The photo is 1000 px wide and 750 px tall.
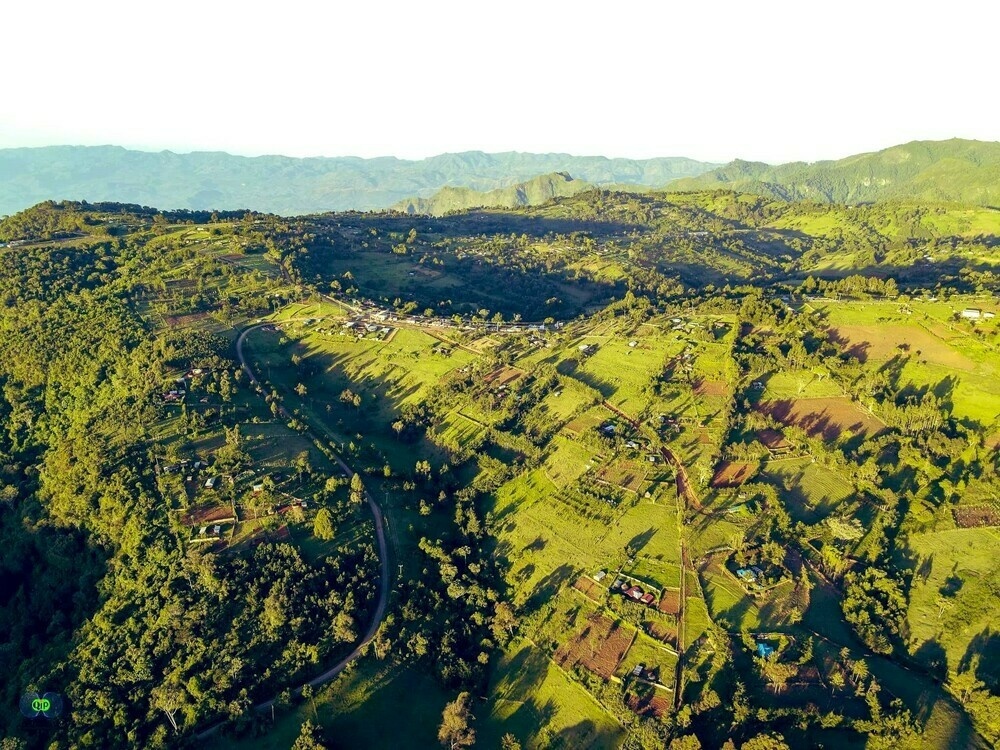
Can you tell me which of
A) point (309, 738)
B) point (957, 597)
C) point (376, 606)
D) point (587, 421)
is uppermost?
point (587, 421)

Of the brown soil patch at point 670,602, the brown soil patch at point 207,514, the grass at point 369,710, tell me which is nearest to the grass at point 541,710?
the grass at point 369,710

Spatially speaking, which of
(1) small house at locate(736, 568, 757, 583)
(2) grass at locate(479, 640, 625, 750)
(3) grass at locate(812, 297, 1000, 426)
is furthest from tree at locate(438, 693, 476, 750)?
(3) grass at locate(812, 297, 1000, 426)

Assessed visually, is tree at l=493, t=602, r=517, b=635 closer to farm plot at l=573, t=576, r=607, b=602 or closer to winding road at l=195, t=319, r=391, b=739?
farm plot at l=573, t=576, r=607, b=602

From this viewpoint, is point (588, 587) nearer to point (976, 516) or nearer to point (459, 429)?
point (459, 429)

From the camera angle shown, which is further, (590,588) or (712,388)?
(712,388)

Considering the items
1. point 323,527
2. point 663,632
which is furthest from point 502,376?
point 663,632

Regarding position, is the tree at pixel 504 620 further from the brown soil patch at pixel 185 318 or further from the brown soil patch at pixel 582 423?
the brown soil patch at pixel 185 318
